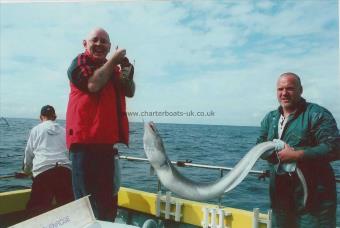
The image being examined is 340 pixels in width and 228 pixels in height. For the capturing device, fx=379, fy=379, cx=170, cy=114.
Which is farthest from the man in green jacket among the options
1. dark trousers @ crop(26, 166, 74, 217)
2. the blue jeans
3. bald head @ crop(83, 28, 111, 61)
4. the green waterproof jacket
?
dark trousers @ crop(26, 166, 74, 217)

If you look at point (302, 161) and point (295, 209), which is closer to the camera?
point (302, 161)

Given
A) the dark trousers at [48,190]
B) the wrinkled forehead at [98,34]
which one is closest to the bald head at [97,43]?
the wrinkled forehead at [98,34]

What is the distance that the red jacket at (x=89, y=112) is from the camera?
297 centimetres

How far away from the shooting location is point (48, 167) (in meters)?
4.66

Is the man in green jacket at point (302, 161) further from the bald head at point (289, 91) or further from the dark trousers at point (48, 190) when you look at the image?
the dark trousers at point (48, 190)

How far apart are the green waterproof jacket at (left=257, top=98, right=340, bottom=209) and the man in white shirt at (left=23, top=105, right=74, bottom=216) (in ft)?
9.09

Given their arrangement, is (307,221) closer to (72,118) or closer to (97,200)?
(97,200)

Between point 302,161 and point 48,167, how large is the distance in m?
3.02

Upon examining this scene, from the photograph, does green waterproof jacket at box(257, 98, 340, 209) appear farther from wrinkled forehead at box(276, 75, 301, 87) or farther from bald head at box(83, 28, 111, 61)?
bald head at box(83, 28, 111, 61)

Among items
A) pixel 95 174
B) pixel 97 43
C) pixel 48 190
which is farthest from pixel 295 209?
pixel 48 190

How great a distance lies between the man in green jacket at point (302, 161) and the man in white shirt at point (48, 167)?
8.46ft

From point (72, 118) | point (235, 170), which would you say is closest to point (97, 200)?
point (72, 118)

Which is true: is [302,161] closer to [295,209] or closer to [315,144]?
[315,144]

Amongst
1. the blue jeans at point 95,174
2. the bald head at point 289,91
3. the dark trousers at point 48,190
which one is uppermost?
the bald head at point 289,91
